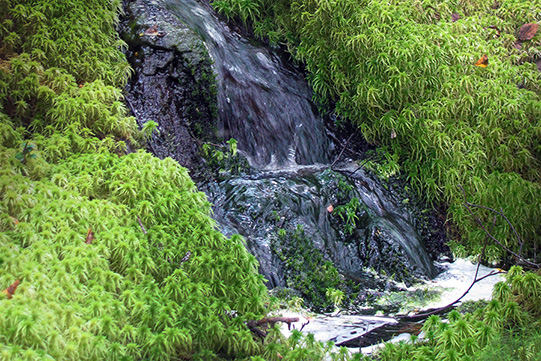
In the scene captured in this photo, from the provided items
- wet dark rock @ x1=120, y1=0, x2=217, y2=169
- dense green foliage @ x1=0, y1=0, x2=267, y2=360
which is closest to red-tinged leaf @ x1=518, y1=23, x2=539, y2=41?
wet dark rock @ x1=120, y1=0, x2=217, y2=169

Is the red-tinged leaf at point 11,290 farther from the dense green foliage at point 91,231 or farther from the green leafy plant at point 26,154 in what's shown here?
the green leafy plant at point 26,154

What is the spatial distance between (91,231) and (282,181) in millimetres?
2232

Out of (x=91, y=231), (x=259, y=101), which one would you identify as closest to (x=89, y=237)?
(x=91, y=231)

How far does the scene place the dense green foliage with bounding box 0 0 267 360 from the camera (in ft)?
8.31

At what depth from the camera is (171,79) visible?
5008mm

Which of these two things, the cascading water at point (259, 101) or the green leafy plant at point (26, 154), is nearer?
the green leafy plant at point (26, 154)

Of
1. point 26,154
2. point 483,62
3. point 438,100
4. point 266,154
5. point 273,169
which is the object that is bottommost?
point 273,169

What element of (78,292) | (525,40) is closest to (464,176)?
(525,40)

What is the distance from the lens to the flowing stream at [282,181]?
4.50 metres

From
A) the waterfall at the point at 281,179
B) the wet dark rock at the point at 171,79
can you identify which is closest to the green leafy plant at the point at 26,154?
the wet dark rock at the point at 171,79

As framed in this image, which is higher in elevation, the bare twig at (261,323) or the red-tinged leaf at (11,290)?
the red-tinged leaf at (11,290)

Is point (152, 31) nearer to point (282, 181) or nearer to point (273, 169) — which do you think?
point (273, 169)

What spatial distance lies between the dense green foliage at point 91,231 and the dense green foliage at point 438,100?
109 inches

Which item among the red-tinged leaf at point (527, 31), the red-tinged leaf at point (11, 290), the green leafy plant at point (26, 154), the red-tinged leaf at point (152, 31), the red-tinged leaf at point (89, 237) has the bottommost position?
the red-tinged leaf at point (89, 237)
